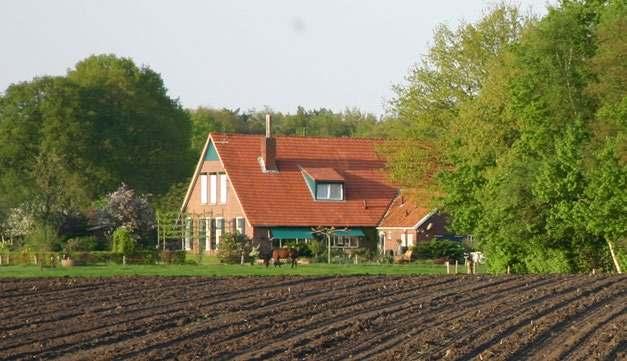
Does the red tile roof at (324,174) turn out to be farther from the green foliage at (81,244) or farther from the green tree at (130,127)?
the green tree at (130,127)

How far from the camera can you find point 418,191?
7231 centimetres

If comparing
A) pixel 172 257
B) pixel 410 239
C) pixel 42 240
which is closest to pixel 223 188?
pixel 410 239

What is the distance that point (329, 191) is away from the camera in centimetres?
8431

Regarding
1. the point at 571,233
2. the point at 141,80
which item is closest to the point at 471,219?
the point at 571,233

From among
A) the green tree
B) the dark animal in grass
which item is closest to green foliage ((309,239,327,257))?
the dark animal in grass

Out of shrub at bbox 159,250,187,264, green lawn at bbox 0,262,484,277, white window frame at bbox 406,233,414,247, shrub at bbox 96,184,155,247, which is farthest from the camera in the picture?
shrub at bbox 96,184,155,247

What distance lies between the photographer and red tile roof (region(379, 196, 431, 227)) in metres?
80.2

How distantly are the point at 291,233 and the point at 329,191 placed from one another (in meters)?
5.01

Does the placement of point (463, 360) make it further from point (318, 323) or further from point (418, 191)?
point (418, 191)

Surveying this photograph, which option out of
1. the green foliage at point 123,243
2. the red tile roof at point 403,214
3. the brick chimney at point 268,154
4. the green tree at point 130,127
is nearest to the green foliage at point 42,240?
the green foliage at point 123,243

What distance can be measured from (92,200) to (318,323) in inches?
2806

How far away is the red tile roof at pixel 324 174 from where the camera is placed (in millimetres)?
84312

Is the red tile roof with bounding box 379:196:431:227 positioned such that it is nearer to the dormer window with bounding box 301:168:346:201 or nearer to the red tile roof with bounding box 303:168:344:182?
the dormer window with bounding box 301:168:346:201

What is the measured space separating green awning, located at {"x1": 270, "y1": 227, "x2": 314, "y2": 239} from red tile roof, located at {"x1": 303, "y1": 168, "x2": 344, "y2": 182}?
174 inches
